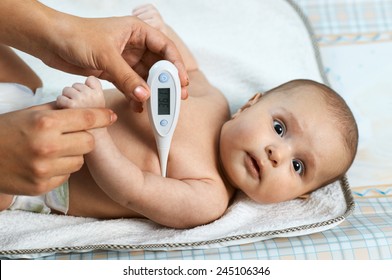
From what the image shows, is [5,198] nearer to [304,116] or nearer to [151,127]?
[151,127]

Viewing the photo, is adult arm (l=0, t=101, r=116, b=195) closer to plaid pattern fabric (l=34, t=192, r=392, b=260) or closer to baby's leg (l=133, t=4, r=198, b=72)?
plaid pattern fabric (l=34, t=192, r=392, b=260)

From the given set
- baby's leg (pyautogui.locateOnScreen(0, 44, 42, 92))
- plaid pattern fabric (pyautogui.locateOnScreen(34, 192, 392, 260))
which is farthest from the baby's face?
baby's leg (pyautogui.locateOnScreen(0, 44, 42, 92))

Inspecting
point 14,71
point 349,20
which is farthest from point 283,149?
point 349,20

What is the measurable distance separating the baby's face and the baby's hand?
0.41m

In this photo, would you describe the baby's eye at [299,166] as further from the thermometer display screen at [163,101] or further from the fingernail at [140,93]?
the fingernail at [140,93]

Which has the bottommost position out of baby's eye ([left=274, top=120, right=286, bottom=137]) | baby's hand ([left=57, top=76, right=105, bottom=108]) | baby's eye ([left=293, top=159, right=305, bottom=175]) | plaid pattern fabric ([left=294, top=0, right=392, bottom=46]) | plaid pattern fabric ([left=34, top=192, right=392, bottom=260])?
plaid pattern fabric ([left=34, top=192, right=392, bottom=260])

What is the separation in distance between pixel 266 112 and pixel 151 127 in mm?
329

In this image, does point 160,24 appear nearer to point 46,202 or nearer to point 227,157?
point 227,157

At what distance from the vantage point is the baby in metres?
1.60

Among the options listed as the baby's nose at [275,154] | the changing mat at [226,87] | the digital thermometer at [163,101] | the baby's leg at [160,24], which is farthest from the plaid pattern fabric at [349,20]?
the digital thermometer at [163,101]

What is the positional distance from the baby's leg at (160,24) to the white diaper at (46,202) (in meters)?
0.59

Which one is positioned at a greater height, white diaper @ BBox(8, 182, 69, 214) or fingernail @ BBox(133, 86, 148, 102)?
fingernail @ BBox(133, 86, 148, 102)

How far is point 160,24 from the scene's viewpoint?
1.90m

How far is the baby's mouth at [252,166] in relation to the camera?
1.64 m
